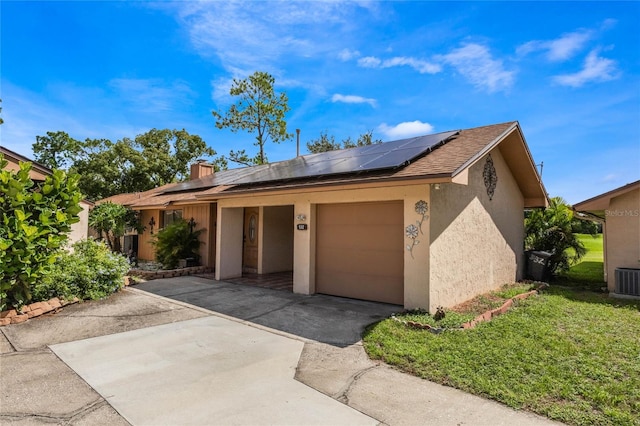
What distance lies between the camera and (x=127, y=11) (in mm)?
9016

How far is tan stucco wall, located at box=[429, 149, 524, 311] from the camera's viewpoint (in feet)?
22.6

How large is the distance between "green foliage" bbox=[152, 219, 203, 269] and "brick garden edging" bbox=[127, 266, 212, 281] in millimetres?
840

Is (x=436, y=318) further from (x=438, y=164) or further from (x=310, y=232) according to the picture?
(x=310, y=232)

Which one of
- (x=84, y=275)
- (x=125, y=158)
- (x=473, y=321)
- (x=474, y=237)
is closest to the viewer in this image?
(x=473, y=321)

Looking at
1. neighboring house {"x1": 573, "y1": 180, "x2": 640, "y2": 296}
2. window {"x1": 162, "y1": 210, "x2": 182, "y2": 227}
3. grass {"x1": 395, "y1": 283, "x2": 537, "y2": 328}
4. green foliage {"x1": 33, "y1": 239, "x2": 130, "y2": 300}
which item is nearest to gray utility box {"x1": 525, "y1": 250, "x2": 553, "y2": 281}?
neighboring house {"x1": 573, "y1": 180, "x2": 640, "y2": 296}

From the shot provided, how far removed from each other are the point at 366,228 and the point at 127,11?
344 inches

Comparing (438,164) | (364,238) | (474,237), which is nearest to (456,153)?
(438,164)

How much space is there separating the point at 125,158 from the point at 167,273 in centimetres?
2346

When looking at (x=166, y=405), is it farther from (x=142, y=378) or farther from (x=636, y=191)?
(x=636, y=191)

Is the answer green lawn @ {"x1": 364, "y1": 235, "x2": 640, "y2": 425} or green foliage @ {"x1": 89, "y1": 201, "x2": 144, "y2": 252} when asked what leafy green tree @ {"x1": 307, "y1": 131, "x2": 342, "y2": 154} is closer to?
green foliage @ {"x1": 89, "y1": 201, "x2": 144, "y2": 252}

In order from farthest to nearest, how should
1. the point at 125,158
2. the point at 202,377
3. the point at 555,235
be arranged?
the point at 125,158 < the point at 555,235 < the point at 202,377

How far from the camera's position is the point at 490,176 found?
9422mm

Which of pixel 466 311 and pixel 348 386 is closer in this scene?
pixel 348 386

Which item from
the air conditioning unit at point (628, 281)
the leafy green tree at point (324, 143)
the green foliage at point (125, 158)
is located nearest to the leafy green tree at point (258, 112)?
the leafy green tree at point (324, 143)
